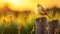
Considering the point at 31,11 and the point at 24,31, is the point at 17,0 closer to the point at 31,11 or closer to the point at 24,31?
the point at 31,11

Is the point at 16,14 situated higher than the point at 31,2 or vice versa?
the point at 31,2

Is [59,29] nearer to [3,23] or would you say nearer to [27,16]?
[27,16]

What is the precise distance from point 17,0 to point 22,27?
0.31 metres

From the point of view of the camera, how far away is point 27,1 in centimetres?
173

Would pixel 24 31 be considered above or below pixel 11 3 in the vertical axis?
below

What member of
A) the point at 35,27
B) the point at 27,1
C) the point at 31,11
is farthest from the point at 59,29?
the point at 27,1

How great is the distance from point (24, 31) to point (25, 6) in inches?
11.0

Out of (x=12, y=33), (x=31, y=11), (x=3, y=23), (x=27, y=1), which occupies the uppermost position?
(x=27, y=1)

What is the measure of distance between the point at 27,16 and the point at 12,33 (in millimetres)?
250

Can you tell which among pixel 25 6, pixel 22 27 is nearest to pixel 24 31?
pixel 22 27

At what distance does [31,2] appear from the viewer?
1.73 m

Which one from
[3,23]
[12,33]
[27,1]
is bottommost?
[12,33]

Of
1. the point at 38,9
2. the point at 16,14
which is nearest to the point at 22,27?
the point at 16,14

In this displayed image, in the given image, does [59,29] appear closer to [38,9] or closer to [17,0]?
[38,9]
